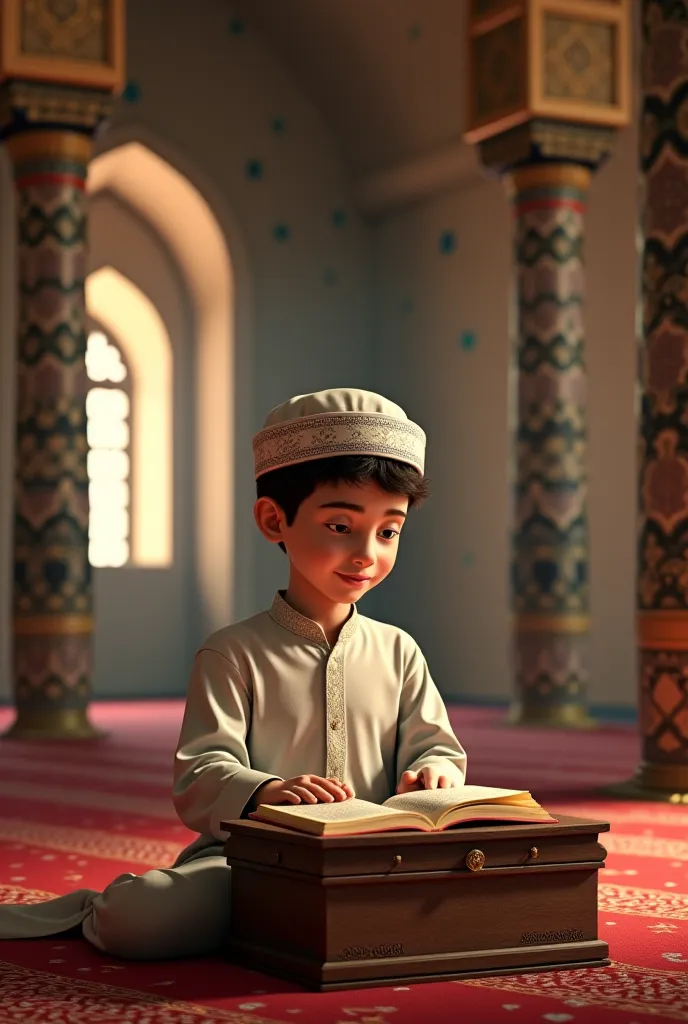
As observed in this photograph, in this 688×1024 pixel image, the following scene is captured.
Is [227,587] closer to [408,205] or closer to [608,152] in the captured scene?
[408,205]

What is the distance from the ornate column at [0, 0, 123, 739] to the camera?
9172mm

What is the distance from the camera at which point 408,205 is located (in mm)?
14398

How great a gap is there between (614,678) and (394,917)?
961 cm

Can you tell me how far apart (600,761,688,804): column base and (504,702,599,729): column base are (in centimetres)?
403

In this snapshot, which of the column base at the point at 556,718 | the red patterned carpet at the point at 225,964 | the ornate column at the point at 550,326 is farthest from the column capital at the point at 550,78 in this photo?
the red patterned carpet at the point at 225,964

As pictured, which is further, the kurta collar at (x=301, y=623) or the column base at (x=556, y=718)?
the column base at (x=556, y=718)

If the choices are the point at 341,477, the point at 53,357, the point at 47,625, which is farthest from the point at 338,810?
the point at 53,357

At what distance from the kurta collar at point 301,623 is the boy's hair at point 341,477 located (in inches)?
4.5

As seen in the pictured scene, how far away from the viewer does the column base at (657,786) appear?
575 centimetres

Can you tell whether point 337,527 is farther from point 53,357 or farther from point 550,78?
point 550,78

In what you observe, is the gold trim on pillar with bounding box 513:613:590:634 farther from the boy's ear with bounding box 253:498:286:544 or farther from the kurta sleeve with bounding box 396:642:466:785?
the boy's ear with bounding box 253:498:286:544

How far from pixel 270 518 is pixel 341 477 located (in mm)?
209

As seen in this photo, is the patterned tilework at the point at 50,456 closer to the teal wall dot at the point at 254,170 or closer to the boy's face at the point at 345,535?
the teal wall dot at the point at 254,170

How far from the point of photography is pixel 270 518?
3002mm
